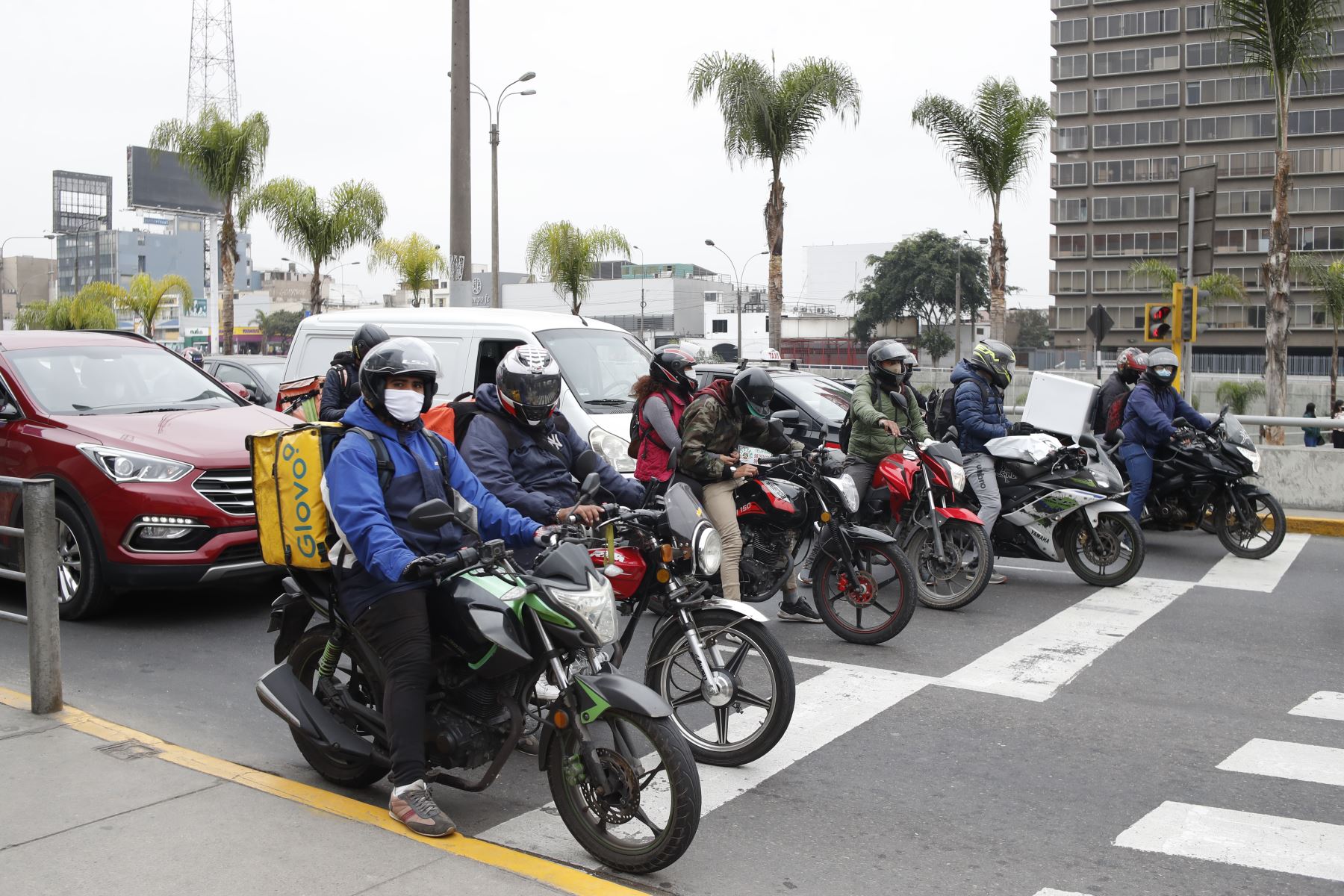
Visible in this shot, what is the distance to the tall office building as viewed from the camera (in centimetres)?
7894

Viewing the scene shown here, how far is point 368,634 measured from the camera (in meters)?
4.31

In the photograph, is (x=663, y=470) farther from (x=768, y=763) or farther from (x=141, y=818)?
(x=141, y=818)

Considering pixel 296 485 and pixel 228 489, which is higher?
pixel 296 485

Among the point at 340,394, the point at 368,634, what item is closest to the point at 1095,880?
the point at 368,634

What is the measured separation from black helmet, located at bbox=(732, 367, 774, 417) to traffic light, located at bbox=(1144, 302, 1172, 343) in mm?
11045

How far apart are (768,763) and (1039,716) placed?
155 cm

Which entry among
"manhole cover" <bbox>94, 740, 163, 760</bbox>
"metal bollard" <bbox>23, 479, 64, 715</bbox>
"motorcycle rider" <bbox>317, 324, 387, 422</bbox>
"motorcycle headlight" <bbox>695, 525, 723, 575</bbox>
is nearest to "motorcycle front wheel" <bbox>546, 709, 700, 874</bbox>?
"motorcycle headlight" <bbox>695, 525, 723, 575</bbox>

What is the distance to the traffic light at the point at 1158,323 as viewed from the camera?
54.0 ft

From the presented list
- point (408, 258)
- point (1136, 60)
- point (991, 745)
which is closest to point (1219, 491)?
point (991, 745)

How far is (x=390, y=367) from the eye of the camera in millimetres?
4332

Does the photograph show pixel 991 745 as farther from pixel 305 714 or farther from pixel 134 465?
pixel 134 465

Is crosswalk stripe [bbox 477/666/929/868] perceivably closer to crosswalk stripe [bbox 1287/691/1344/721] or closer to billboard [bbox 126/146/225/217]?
crosswalk stripe [bbox 1287/691/1344/721]

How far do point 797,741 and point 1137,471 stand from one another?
240 inches

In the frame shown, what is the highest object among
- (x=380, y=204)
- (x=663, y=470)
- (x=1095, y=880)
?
(x=380, y=204)
